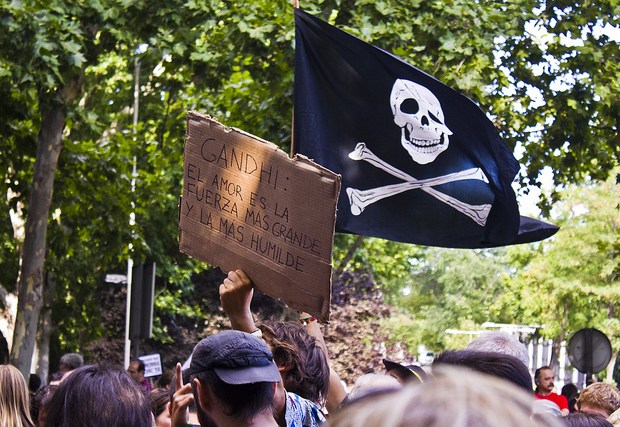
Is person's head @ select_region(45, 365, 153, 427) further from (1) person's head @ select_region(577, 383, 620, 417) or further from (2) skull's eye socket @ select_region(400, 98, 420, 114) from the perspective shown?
(1) person's head @ select_region(577, 383, 620, 417)

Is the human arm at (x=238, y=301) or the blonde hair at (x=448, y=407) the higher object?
the human arm at (x=238, y=301)

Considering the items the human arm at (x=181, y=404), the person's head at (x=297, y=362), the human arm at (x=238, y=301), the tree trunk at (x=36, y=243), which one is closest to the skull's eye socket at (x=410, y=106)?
the person's head at (x=297, y=362)

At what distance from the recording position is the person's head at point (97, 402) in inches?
139

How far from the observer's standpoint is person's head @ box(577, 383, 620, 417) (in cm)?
780

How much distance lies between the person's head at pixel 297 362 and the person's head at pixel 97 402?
1199mm

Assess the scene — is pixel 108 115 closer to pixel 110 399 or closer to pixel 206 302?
pixel 206 302

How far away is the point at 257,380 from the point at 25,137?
13.4 metres

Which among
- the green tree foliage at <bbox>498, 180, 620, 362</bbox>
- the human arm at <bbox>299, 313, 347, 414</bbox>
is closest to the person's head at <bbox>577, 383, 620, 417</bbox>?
the human arm at <bbox>299, 313, 347, 414</bbox>

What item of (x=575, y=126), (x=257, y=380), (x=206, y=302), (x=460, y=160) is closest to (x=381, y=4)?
(x=575, y=126)

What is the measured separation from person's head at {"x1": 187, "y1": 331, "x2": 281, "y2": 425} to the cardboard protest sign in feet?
2.33

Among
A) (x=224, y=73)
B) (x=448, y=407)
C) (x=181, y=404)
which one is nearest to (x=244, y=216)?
(x=181, y=404)

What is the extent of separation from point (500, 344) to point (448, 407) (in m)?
3.19

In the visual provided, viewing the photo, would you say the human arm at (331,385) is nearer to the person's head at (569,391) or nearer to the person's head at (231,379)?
the person's head at (231,379)

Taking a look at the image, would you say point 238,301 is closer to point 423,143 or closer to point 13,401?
point 13,401
